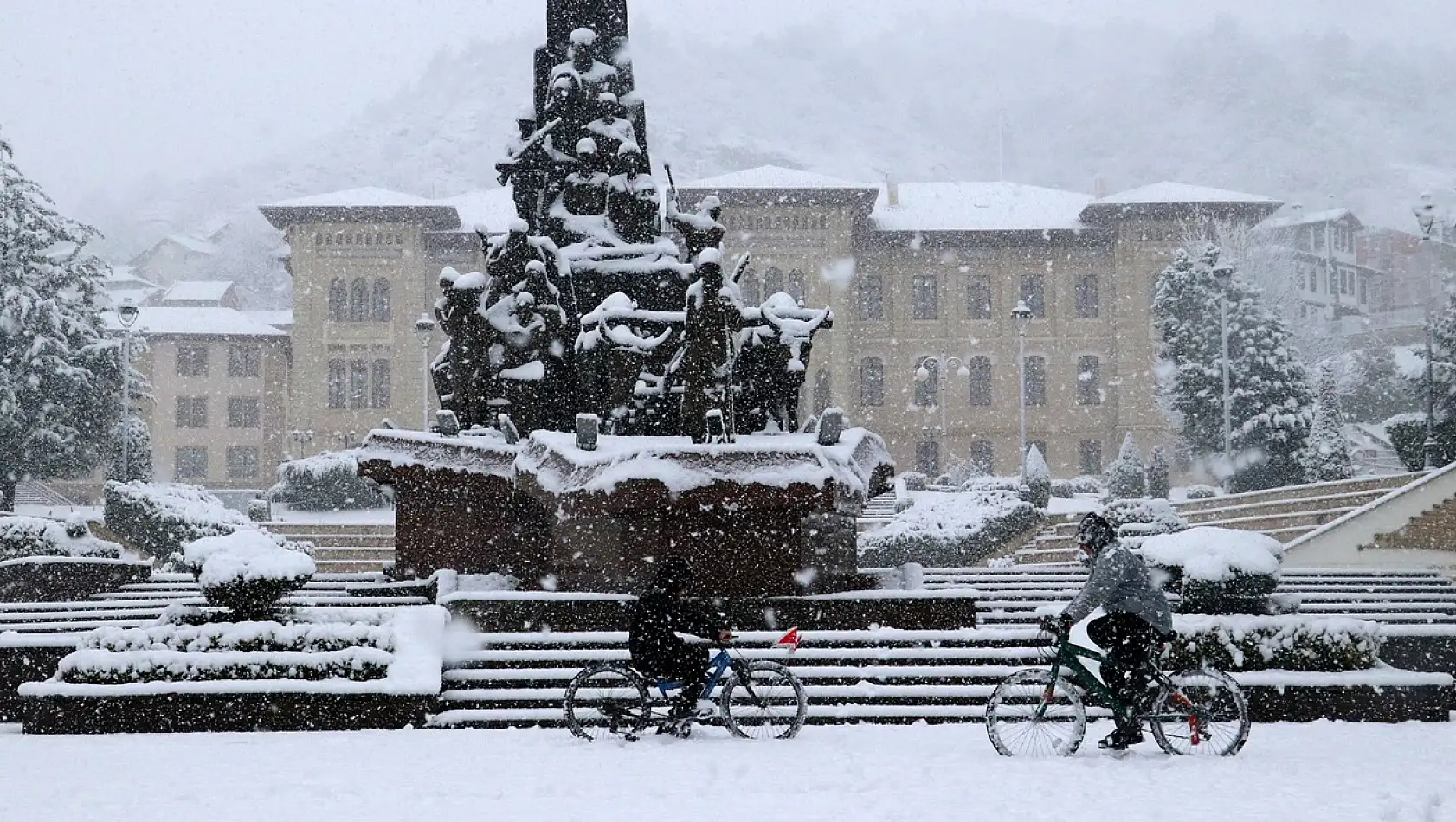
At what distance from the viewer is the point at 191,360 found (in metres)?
61.7

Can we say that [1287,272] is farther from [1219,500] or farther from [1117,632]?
[1117,632]

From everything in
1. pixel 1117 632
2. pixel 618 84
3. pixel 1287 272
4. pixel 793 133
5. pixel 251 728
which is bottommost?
pixel 251 728

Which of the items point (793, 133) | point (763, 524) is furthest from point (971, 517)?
point (793, 133)

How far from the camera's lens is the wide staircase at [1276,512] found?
27453mm

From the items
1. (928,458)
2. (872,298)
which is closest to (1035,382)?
(928,458)

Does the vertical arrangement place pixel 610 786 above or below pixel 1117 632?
below

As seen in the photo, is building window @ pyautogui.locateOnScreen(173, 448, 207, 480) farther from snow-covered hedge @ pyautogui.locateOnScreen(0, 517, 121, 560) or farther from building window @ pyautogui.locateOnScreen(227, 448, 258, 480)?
snow-covered hedge @ pyautogui.locateOnScreen(0, 517, 121, 560)

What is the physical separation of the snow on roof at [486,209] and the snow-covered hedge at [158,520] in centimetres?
3126

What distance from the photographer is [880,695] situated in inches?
405

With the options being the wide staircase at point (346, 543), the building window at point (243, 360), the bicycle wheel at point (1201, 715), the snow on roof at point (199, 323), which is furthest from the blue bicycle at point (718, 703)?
the snow on roof at point (199, 323)

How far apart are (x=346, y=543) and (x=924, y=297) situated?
3453 cm

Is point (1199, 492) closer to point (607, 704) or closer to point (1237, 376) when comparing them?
point (1237, 376)

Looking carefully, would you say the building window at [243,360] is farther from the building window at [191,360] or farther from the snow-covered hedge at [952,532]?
the snow-covered hedge at [952,532]

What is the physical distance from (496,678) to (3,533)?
11287 millimetres
